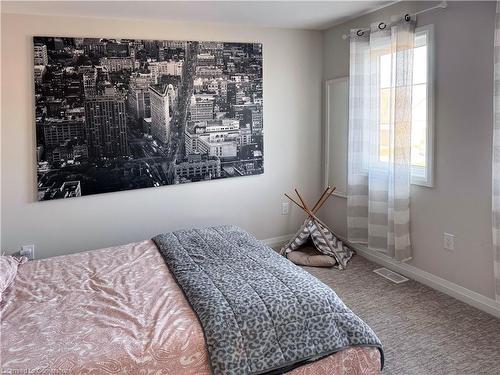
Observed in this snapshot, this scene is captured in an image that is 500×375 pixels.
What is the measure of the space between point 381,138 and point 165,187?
2036 millimetres

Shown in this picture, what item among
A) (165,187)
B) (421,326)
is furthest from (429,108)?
(165,187)

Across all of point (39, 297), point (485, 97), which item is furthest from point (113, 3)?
point (485, 97)

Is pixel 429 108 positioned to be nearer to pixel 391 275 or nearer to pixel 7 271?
pixel 391 275

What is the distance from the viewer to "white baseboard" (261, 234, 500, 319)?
2760 millimetres

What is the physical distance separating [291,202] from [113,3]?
2.54 metres

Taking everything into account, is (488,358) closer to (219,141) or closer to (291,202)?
(291,202)

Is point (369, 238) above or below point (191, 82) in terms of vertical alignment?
below

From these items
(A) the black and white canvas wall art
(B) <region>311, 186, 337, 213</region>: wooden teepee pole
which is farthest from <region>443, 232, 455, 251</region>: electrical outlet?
(A) the black and white canvas wall art

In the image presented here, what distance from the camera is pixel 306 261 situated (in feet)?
12.1

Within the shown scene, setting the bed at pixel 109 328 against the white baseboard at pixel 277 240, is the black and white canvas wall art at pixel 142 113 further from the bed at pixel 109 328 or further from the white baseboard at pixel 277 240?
the bed at pixel 109 328

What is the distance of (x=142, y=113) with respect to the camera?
358 centimetres

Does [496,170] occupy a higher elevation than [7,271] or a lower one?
higher

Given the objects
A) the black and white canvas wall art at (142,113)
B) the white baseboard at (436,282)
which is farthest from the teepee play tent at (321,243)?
the black and white canvas wall art at (142,113)

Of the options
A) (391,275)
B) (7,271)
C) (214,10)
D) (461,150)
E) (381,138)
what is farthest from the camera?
(381,138)
